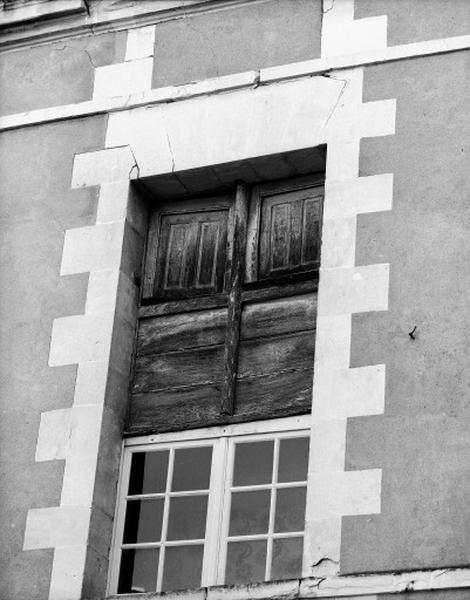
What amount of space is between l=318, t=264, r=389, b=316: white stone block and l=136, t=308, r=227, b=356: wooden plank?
0.78 metres

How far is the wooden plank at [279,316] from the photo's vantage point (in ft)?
36.7

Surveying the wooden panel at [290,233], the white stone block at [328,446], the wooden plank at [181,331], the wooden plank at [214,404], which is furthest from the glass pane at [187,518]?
the wooden panel at [290,233]

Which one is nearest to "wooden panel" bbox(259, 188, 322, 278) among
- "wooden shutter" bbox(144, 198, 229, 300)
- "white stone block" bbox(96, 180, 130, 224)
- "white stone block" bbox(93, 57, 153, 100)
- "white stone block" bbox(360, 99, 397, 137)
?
"wooden shutter" bbox(144, 198, 229, 300)

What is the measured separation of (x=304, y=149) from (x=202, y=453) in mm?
1979

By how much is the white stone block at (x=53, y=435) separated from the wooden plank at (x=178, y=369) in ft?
1.70

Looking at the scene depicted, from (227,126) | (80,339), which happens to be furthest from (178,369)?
(227,126)

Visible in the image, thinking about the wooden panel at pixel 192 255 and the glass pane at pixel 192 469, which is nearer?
the glass pane at pixel 192 469

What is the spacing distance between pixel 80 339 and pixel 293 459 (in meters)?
1.57

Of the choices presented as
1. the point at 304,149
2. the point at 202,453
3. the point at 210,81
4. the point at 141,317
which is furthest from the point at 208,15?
the point at 202,453

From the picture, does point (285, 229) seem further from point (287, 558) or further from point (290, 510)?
point (287, 558)

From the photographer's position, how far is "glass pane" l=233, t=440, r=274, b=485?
10.8 m

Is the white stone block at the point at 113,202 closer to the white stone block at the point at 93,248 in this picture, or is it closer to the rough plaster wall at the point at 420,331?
the white stone block at the point at 93,248

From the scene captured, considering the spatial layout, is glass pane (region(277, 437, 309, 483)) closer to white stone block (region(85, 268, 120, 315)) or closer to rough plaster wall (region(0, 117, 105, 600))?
rough plaster wall (region(0, 117, 105, 600))

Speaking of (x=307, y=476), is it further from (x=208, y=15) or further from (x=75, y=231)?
(x=208, y=15)
